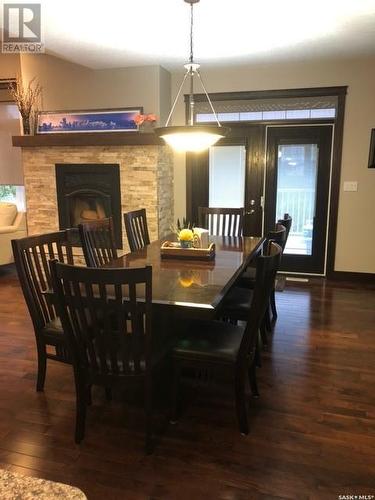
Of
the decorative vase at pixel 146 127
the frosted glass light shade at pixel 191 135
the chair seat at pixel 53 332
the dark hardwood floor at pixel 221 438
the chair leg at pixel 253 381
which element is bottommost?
the dark hardwood floor at pixel 221 438

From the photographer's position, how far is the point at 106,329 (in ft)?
6.17

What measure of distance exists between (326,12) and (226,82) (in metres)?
2.03

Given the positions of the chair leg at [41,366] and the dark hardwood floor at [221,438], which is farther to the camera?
the chair leg at [41,366]

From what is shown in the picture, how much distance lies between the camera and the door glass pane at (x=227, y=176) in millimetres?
5383

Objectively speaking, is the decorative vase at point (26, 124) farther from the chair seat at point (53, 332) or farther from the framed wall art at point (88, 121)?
the chair seat at point (53, 332)

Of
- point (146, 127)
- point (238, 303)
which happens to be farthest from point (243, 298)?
point (146, 127)

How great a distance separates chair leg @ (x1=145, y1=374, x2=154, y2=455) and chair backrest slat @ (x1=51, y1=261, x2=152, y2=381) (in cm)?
7

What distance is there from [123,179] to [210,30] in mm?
2119

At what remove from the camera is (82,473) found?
6.25 ft

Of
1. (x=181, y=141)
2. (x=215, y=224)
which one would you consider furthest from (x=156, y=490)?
(x=215, y=224)

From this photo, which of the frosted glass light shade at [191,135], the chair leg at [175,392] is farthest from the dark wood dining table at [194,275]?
the frosted glass light shade at [191,135]

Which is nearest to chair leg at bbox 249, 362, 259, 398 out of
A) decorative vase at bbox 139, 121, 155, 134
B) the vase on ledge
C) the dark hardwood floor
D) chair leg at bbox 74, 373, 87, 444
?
the dark hardwood floor

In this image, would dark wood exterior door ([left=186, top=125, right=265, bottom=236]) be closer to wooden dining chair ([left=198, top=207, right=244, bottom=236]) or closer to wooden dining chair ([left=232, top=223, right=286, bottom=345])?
wooden dining chair ([left=198, top=207, right=244, bottom=236])

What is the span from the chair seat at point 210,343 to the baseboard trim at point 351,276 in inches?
126
